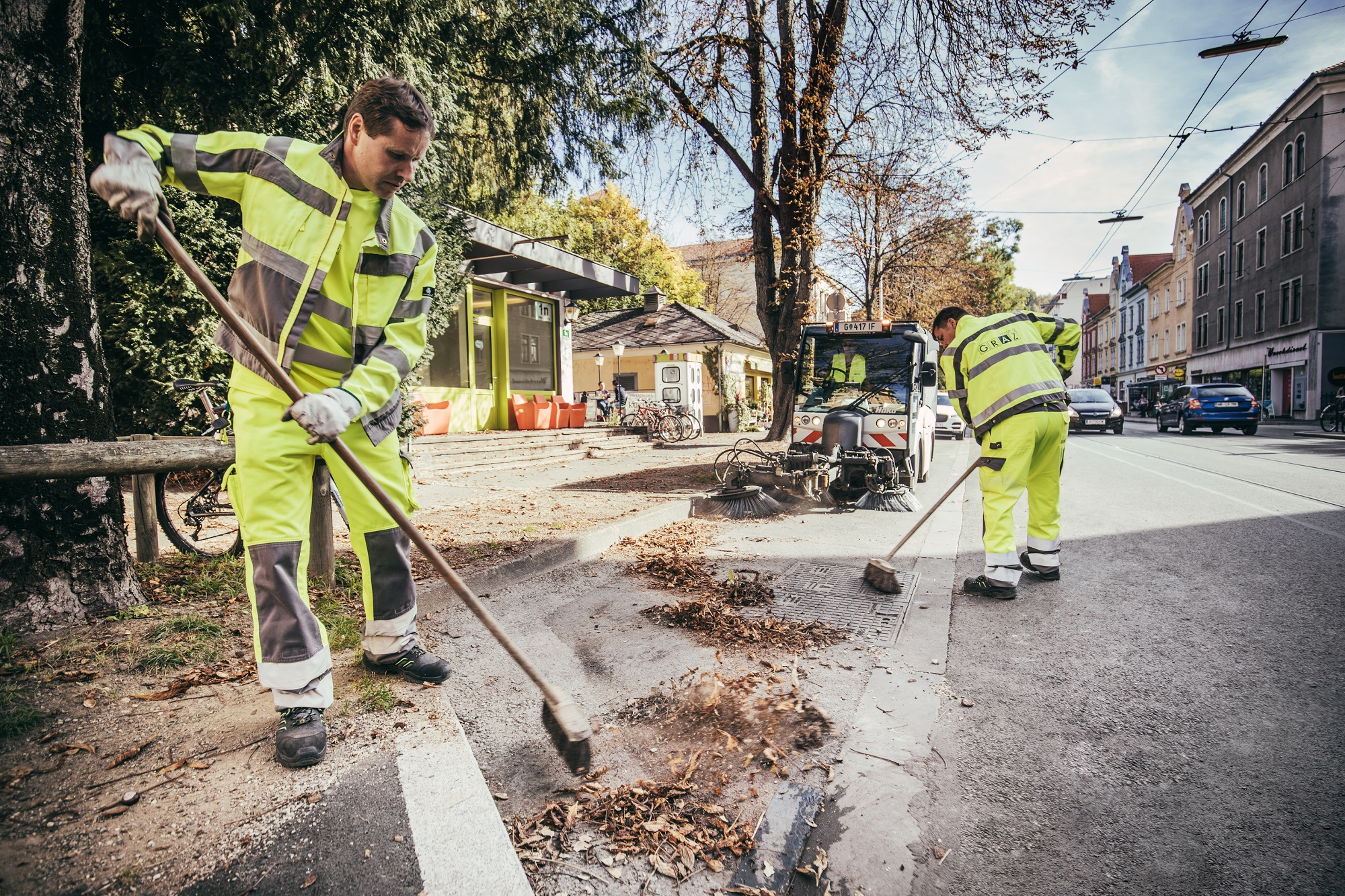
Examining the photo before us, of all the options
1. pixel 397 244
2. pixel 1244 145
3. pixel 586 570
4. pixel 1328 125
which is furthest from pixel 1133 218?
pixel 397 244

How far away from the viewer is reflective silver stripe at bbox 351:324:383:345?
252cm

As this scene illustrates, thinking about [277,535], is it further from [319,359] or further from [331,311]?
[331,311]

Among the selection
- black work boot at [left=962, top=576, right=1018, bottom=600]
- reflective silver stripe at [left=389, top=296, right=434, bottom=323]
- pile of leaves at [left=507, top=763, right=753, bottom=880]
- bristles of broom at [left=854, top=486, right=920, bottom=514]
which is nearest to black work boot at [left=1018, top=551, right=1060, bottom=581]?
black work boot at [left=962, top=576, right=1018, bottom=600]

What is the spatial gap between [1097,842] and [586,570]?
12.0 feet

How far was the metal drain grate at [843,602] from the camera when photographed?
148 inches

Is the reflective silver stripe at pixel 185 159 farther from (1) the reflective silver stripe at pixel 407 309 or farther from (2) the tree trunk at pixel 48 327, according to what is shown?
(2) the tree trunk at pixel 48 327

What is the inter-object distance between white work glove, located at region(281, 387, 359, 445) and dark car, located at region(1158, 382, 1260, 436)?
25275mm

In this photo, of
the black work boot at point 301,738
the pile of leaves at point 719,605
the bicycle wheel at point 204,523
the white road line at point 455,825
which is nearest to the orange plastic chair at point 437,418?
the bicycle wheel at point 204,523

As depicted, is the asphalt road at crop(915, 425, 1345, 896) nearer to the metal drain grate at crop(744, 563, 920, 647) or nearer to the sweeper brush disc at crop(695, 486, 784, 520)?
the metal drain grate at crop(744, 563, 920, 647)

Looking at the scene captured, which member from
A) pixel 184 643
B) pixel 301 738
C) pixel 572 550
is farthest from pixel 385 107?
pixel 572 550

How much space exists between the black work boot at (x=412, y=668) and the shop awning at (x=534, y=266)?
10.2 metres

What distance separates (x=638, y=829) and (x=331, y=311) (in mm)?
2010

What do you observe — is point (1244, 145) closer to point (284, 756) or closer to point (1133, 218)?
point (1133, 218)

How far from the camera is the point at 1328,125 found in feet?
92.3
